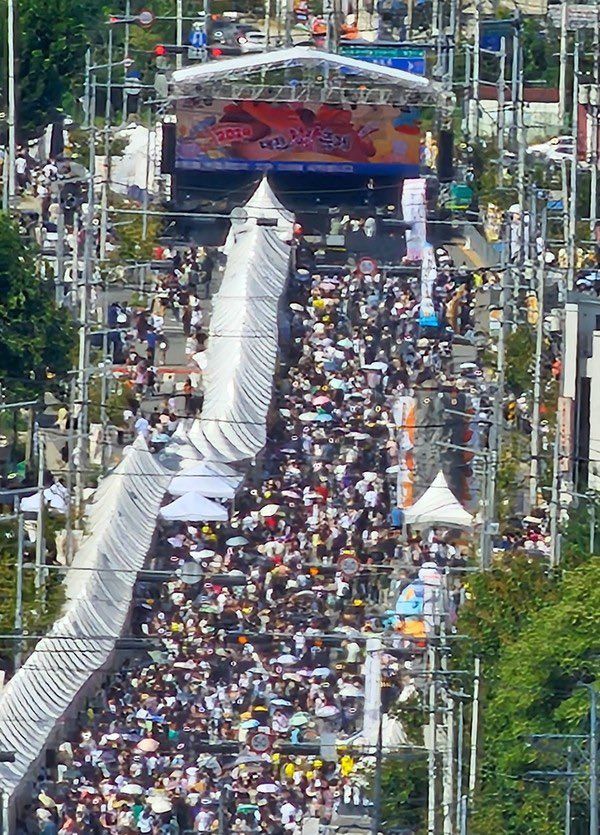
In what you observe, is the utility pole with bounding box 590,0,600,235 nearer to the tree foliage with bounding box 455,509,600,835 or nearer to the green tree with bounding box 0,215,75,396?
the green tree with bounding box 0,215,75,396

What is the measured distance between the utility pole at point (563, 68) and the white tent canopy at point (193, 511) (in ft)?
137

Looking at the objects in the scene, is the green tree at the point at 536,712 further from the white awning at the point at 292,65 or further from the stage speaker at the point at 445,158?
the stage speaker at the point at 445,158

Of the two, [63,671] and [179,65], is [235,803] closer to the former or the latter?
[63,671]

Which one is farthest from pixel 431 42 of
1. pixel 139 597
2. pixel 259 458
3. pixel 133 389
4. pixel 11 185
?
pixel 139 597

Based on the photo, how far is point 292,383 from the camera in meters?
87.9

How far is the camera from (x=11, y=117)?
352 feet

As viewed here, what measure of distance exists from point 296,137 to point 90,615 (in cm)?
4516

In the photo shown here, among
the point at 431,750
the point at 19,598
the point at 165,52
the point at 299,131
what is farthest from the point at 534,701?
the point at 165,52

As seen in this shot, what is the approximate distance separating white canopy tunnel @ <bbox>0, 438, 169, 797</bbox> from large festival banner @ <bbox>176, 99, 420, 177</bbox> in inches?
1290

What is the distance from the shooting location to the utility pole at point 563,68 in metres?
118

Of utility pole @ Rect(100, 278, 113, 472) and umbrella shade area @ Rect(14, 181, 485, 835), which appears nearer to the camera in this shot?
umbrella shade area @ Rect(14, 181, 485, 835)

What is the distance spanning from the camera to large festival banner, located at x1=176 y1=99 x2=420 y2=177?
112m

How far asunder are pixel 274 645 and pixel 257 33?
61.6 meters

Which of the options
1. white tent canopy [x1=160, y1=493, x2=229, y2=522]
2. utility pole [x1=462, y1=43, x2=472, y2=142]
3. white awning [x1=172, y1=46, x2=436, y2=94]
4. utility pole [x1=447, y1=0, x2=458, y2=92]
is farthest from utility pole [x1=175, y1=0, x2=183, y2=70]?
white tent canopy [x1=160, y1=493, x2=229, y2=522]
